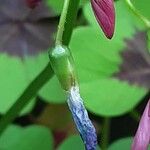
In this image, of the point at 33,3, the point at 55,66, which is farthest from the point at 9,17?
the point at 55,66

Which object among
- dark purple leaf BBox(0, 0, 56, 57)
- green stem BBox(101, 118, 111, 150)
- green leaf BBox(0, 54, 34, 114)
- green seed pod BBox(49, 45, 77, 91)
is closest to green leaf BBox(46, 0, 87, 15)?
dark purple leaf BBox(0, 0, 56, 57)

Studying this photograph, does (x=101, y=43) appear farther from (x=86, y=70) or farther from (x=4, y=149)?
(x=4, y=149)

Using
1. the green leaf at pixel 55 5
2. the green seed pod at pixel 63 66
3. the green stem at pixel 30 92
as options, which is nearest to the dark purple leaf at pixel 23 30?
the green leaf at pixel 55 5

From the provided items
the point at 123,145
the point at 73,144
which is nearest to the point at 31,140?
the point at 73,144

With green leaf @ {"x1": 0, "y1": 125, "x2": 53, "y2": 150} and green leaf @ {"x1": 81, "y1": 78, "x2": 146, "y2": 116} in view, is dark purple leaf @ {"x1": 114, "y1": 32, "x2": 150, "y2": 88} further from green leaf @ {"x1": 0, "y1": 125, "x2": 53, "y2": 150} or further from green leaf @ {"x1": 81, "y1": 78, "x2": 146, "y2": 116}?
green leaf @ {"x1": 0, "y1": 125, "x2": 53, "y2": 150}

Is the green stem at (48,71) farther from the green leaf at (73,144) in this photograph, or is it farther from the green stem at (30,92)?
the green leaf at (73,144)

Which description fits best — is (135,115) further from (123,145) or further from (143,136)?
(143,136)
